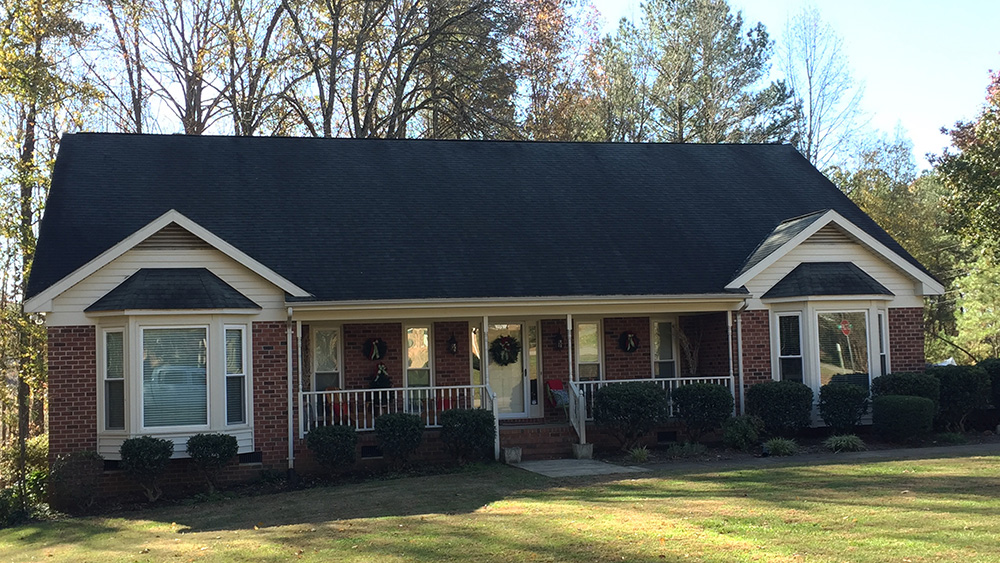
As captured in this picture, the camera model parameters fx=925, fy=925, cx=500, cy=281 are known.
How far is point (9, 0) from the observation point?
22.0 metres

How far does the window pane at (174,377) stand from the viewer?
1452 cm

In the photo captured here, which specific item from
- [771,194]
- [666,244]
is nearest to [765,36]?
[771,194]

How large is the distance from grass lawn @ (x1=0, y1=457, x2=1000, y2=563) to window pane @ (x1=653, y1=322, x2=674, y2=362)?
5620 millimetres

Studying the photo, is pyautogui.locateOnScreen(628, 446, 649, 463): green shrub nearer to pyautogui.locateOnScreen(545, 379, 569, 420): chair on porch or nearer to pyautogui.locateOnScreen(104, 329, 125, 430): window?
pyautogui.locateOnScreen(545, 379, 569, 420): chair on porch

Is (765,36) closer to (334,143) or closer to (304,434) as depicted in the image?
(334,143)

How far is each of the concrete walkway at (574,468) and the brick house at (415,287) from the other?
33.0 inches

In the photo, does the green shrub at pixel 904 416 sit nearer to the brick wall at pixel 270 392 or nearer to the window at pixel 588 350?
the window at pixel 588 350

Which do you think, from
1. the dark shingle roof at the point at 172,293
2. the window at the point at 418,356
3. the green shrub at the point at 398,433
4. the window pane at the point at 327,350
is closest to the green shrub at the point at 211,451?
the dark shingle roof at the point at 172,293

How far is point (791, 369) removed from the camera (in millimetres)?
17750

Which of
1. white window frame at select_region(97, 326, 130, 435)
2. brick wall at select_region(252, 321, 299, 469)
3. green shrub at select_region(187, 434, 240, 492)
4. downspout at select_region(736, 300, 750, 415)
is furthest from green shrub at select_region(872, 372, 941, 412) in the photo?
white window frame at select_region(97, 326, 130, 435)

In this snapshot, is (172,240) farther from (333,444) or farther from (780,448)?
(780,448)

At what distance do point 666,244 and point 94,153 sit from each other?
11707 millimetres

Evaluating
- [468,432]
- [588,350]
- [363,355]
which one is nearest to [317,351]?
[363,355]

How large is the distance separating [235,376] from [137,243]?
265 cm
